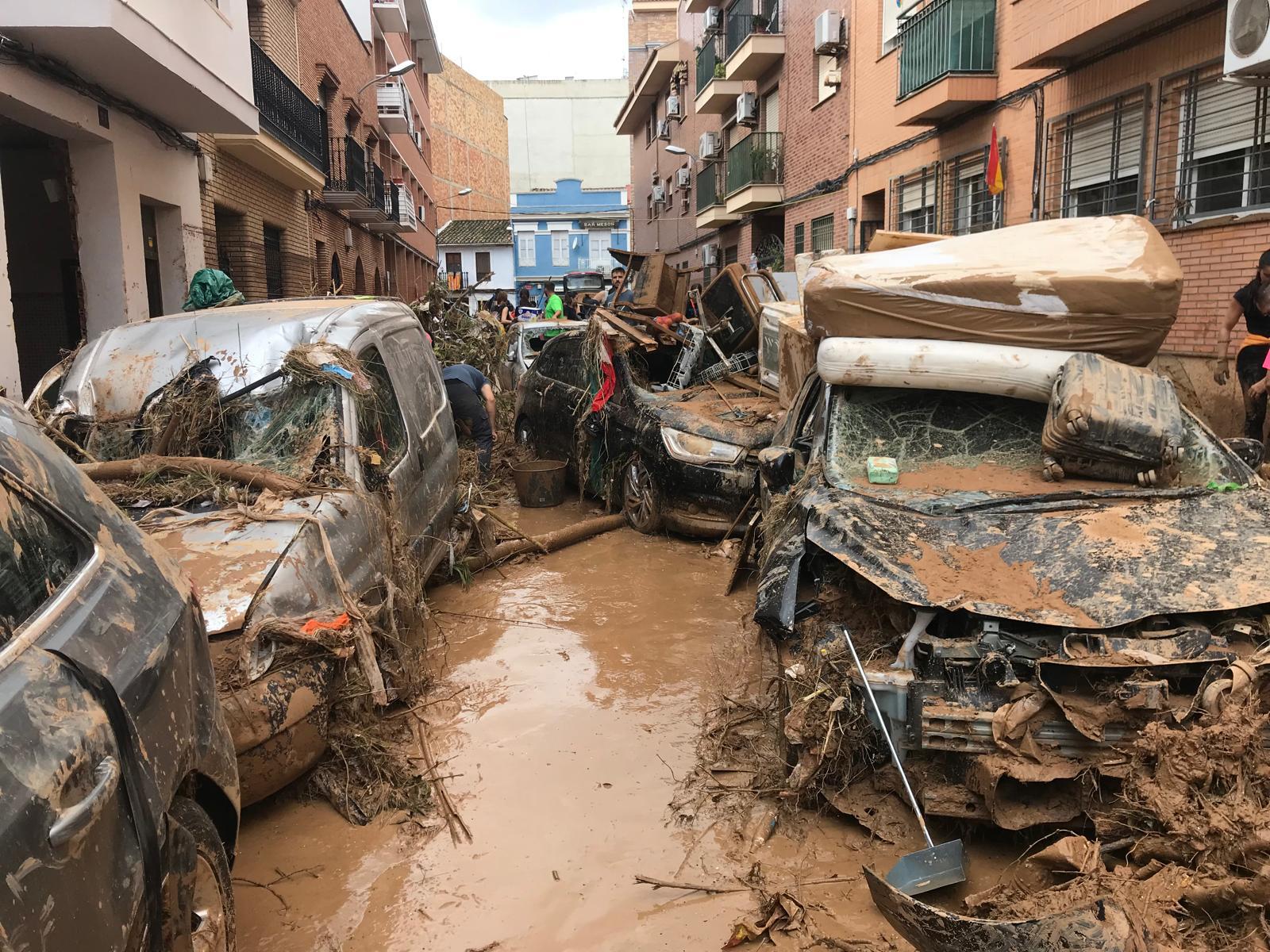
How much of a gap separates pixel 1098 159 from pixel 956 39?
3.18m

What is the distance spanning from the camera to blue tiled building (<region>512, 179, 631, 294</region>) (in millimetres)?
57969

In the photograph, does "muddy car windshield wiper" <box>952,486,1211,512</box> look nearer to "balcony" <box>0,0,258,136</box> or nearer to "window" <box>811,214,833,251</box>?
"balcony" <box>0,0,258,136</box>

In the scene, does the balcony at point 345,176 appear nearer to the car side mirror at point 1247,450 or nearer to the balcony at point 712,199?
the balcony at point 712,199

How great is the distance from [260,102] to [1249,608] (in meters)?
14.6

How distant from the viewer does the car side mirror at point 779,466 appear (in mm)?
4852

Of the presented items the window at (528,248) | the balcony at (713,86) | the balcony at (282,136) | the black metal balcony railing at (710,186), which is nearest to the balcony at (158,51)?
the balcony at (282,136)

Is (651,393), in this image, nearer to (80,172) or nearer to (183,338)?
(183,338)

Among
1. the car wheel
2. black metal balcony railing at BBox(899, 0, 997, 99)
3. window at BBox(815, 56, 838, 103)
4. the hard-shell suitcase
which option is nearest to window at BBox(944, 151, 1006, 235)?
black metal balcony railing at BBox(899, 0, 997, 99)

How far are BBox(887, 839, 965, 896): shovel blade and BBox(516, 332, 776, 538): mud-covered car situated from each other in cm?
432

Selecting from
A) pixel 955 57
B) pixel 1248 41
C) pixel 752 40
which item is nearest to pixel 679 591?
pixel 1248 41

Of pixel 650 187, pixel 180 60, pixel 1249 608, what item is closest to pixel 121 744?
pixel 1249 608

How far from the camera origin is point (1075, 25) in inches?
383

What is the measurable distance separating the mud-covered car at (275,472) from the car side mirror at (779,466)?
1924mm

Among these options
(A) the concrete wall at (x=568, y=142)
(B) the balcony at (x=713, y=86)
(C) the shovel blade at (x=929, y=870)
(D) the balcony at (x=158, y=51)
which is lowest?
(C) the shovel blade at (x=929, y=870)
